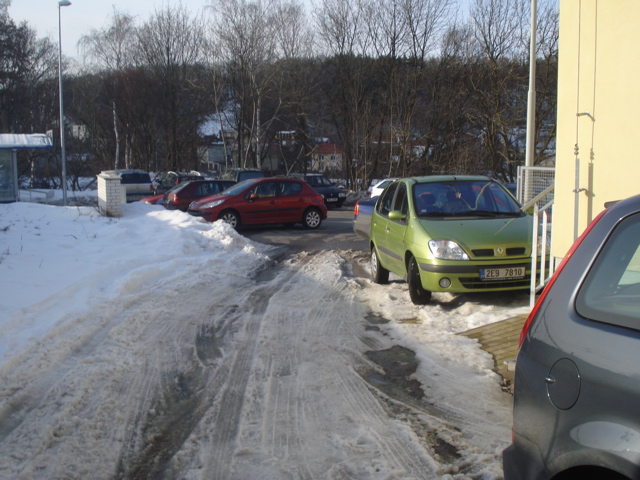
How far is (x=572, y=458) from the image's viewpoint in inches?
82.8

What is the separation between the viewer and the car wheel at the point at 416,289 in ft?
24.8

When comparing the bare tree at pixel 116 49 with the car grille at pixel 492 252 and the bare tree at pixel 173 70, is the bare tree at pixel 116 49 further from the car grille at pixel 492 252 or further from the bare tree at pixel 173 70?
the car grille at pixel 492 252

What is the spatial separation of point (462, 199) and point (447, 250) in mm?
1422

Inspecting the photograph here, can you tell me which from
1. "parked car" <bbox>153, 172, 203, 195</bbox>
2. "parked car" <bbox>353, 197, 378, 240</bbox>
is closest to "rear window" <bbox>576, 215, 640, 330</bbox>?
"parked car" <bbox>353, 197, 378, 240</bbox>

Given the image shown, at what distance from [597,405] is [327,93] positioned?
1600 inches

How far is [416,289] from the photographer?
24.9ft

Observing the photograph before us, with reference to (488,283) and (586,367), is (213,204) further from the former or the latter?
(586,367)

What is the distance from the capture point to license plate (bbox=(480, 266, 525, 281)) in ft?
23.4

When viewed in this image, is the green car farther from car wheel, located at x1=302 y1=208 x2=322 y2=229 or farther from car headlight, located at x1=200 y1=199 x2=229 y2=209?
car wheel, located at x1=302 y1=208 x2=322 y2=229

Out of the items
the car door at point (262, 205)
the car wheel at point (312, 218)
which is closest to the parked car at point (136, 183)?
the car door at point (262, 205)

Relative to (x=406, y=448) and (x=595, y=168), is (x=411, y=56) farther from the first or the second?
(x=406, y=448)

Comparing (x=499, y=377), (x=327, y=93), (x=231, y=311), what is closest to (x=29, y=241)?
(x=231, y=311)

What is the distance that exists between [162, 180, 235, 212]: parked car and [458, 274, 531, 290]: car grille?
13.8 meters

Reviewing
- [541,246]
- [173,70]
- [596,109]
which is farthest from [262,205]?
[173,70]
